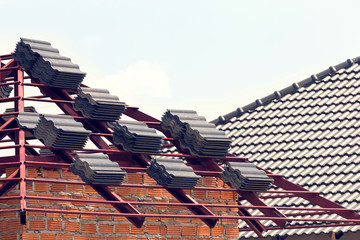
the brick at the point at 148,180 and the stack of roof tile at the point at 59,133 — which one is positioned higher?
the stack of roof tile at the point at 59,133

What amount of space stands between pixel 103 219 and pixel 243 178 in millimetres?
2650

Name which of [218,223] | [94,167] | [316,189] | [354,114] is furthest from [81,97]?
[354,114]

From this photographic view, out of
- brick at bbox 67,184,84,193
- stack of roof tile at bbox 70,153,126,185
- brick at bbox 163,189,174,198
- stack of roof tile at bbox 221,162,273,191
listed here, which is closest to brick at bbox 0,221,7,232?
brick at bbox 67,184,84,193

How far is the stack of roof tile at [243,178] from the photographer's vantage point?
658 inches

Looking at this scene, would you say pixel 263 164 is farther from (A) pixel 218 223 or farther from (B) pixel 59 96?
(B) pixel 59 96

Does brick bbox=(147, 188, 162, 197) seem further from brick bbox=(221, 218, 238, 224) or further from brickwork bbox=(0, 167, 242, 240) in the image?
brick bbox=(221, 218, 238, 224)

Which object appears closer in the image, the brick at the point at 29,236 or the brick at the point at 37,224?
the brick at the point at 29,236

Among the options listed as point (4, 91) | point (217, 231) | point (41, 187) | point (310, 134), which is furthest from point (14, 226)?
point (310, 134)

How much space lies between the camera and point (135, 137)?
51.9 feet

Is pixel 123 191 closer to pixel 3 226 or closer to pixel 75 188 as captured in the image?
pixel 75 188

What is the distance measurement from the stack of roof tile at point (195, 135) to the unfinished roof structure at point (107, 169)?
2cm

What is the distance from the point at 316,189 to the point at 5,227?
819cm

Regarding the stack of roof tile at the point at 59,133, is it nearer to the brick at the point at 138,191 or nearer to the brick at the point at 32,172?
the brick at the point at 32,172

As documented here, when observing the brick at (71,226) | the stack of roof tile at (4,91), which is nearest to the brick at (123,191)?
the brick at (71,226)
